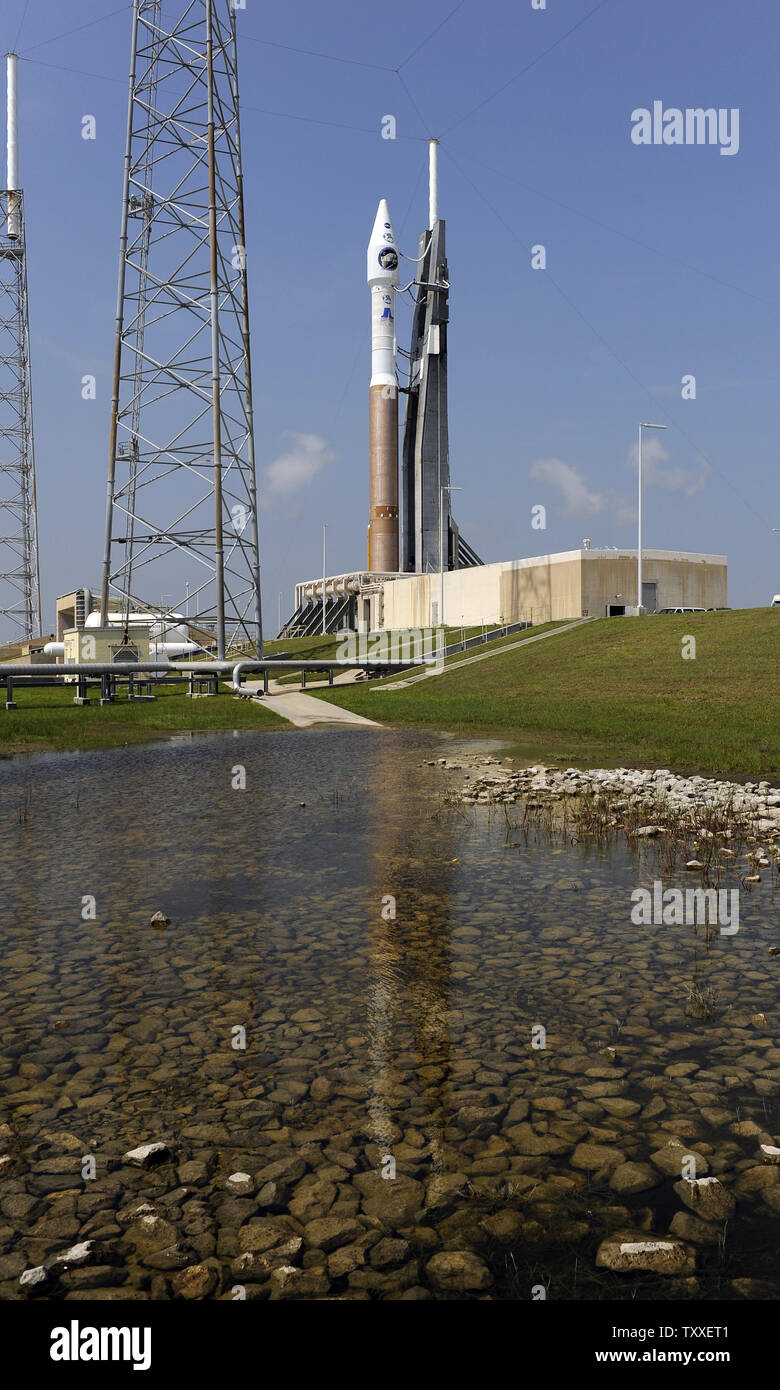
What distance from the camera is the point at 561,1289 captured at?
328cm

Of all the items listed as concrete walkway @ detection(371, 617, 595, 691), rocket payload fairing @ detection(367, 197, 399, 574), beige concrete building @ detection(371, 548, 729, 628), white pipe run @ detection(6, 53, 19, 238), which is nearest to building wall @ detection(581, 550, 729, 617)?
beige concrete building @ detection(371, 548, 729, 628)

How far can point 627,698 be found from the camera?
2973cm

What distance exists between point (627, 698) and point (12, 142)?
6265 cm

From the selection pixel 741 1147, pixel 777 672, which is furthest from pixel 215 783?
pixel 777 672

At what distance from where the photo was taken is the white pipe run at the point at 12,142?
5884cm

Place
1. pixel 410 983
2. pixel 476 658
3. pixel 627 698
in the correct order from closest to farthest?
pixel 410 983 < pixel 627 698 < pixel 476 658

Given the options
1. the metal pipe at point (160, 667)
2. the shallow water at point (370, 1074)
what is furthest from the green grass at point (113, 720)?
the shallow water at point (370, 1074)

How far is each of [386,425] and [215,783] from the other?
74.3 metres

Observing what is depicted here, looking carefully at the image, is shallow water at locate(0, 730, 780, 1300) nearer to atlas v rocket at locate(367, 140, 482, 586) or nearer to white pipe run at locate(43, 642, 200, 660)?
white pipe run at locate(43, 642, 200, 660)

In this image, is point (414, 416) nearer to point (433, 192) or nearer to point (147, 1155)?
point (433, 192)

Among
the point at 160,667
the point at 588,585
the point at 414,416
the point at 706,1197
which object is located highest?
the point at 414,416

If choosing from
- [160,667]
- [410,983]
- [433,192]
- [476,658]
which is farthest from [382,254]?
[410,983]

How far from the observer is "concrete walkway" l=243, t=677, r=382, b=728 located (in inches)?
1126
